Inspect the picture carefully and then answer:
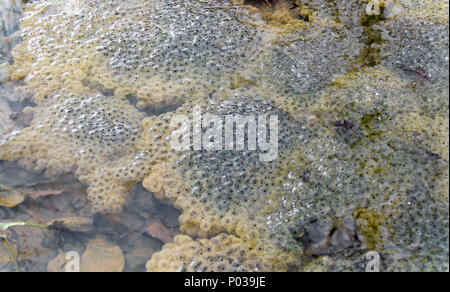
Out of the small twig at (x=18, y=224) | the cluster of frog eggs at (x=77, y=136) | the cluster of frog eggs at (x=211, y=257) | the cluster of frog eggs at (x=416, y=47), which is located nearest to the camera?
the cluster of frog eggs at (x=211, y=257)

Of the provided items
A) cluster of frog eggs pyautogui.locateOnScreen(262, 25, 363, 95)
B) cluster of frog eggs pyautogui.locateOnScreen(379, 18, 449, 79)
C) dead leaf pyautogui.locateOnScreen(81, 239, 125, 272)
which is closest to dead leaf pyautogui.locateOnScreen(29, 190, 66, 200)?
dead leaf pyautogui.locateOnScreen(81, 239, 125, 272)

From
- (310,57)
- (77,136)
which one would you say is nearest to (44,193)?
(77,136)

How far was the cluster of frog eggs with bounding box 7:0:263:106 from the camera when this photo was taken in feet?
4.66

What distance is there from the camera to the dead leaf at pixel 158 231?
45.4 inches

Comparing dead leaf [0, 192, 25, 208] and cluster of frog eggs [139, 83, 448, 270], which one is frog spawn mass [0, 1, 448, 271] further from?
dead leaf [0, 192, 25, 208]

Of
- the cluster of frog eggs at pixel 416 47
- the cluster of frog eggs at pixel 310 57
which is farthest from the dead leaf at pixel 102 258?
the cluster of frog eggs at pixel 416 47

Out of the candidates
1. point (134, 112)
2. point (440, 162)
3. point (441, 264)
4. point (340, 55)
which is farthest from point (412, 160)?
point (134, 112)

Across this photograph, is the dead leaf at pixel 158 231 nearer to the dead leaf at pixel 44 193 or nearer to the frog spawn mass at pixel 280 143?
the frog spawn mass at pixel 280 143

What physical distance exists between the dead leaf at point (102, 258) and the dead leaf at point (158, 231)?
10cm

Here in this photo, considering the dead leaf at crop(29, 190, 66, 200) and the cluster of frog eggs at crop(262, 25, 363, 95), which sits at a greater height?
the cluster of frog eggs at crop(262, 25, 363, 95)

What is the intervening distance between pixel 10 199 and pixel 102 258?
0.36 metres

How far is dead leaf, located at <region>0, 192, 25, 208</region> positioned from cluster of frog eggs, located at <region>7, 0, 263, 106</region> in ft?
1.25
